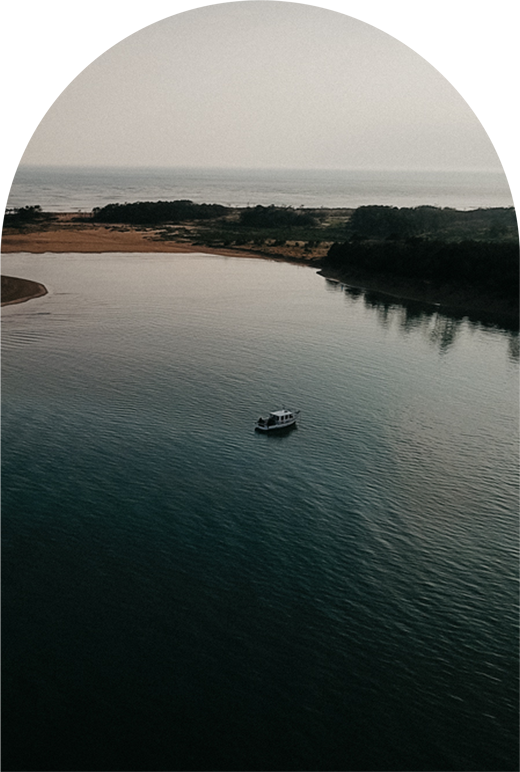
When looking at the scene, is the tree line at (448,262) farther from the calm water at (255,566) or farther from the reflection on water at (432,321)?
the calm water at (255,566)

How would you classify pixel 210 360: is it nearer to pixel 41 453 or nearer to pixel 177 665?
pixel 41 453

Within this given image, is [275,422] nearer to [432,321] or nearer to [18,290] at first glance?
[432,321]

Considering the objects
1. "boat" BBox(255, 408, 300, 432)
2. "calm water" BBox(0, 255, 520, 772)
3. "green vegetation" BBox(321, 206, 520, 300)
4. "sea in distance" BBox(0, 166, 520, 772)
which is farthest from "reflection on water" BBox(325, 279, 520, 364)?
"boat" BBox(255, 408, 300, 432)

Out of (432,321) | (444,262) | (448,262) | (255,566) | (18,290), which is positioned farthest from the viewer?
(444,262)

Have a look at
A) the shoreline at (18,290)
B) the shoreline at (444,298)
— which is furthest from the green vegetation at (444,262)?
the shoreline at (18,290)

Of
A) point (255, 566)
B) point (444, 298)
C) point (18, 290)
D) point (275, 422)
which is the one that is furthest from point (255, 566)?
point (444, 298)

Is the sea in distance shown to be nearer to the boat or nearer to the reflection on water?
the boat

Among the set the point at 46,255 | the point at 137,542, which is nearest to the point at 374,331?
the point at 137,542

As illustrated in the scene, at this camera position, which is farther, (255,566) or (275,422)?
(275,422)
